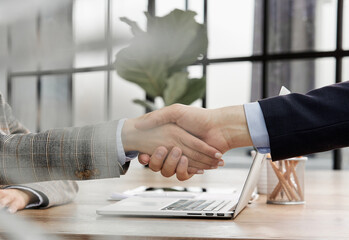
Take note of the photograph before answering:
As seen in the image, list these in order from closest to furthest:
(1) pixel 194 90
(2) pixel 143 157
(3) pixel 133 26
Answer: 1. (3) pixel 133 26
2. (2) pixel 143 157
3. (1) pixel 194 90

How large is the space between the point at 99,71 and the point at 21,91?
4 cm

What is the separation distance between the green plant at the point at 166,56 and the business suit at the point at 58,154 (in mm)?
47

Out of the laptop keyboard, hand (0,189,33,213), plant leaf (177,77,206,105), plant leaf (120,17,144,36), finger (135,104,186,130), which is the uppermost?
plant leaf (120,17,144,36)

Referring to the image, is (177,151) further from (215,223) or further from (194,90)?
(194,90)

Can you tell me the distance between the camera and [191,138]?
30.4 inches

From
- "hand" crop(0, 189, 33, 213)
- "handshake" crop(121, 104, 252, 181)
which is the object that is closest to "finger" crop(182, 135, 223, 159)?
"handshake" crop(121, 104, 252, 181)

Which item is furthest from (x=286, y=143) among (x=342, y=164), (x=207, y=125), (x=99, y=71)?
(x=342, y=164)

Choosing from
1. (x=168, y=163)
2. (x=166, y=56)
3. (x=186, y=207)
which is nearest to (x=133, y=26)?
(x=166, y=56)

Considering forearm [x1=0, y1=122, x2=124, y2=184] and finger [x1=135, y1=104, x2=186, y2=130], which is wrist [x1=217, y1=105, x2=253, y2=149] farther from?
forearm [x1=0, y1=122, x2=124, y2=184]

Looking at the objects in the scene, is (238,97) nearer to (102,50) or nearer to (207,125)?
(102,50)

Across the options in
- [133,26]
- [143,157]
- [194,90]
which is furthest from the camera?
[194,90]

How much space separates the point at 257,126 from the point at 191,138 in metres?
0.12

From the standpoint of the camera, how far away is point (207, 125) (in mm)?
774

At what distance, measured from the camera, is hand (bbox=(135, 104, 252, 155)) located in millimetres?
737
